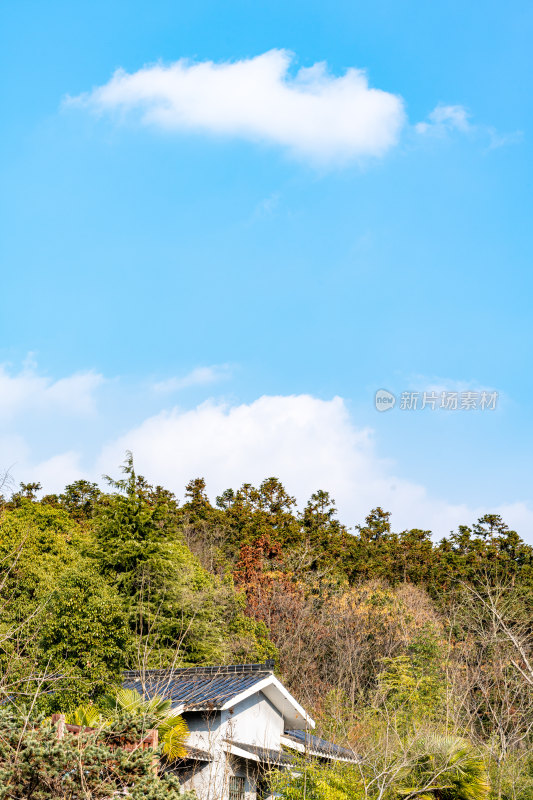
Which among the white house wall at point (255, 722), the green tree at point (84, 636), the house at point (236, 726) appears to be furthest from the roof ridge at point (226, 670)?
the green tree at point (84, 636)

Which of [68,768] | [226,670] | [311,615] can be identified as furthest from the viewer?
[311,615]

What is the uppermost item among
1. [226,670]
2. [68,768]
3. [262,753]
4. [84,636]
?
[84,636]

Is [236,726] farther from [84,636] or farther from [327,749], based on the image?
[84,636]

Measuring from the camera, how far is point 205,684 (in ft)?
48.8

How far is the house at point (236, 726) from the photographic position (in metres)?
13.5

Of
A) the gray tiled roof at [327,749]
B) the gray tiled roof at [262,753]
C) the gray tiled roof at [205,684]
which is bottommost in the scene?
the gray tiled roof at [262,753]

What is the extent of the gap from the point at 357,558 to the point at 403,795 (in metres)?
21.5

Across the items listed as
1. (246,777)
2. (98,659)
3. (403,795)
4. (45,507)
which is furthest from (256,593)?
(403,795)

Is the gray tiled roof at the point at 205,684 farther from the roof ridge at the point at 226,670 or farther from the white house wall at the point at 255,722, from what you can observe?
the white house wall at the point at 255,722

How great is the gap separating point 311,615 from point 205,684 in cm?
1370

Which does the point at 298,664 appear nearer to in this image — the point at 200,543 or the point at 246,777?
the point at 200,543

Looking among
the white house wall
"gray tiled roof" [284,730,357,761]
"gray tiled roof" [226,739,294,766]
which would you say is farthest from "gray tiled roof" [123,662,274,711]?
"gray tiled roof" [284,730,357,761]

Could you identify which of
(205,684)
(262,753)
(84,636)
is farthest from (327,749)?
(84,636)

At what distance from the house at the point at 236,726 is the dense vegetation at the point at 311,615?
1.05m
